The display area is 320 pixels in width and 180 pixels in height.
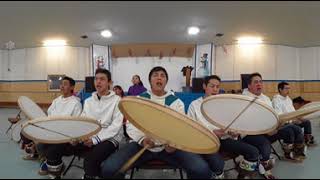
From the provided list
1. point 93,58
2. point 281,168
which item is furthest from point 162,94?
point 281,168

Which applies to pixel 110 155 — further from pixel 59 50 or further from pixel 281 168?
pixel 281 168

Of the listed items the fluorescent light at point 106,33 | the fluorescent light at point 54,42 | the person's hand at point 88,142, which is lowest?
the person's hand at point 88,142

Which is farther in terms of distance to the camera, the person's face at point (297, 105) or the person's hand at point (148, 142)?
the person's face at point (297, 105)

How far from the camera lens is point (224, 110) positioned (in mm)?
1071

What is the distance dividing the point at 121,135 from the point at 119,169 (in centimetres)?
30

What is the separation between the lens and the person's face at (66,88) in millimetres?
1533

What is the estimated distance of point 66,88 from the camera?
1590 mm

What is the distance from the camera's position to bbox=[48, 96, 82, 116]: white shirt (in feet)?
5.03

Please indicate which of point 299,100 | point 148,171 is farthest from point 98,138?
point 299,100

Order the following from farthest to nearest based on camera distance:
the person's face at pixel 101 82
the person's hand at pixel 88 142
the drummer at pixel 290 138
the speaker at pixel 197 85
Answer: the drummer at pixel 290 138 → the speaker at pixel 197 85 → the person's face at pixel 101 82 → the person's hand at pixel 88 142

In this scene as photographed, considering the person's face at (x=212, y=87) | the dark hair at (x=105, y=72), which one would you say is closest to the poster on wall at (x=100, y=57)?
the dark hair at (x=105, y=72)

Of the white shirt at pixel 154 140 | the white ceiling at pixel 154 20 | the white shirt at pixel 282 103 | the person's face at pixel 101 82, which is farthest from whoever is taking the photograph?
the white shirt at pixel 282 103

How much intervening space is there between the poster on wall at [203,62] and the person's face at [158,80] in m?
0.21

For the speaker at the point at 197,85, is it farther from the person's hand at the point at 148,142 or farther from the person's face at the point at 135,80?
the person's hand at the point at 148,142
